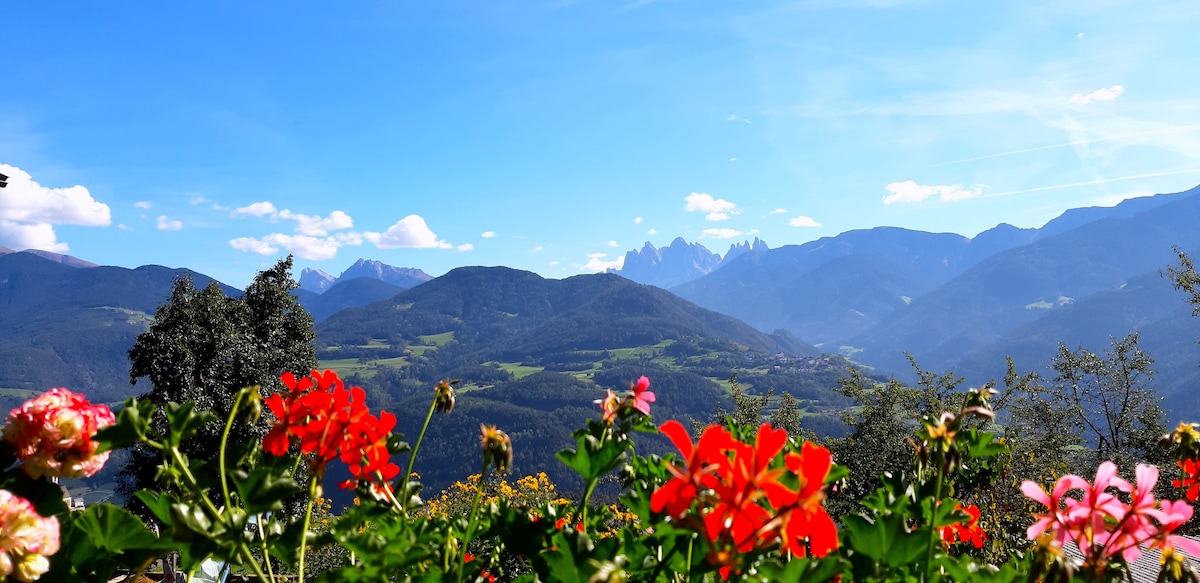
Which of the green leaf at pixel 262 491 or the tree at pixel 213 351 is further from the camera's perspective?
the tree at pixel 213 351

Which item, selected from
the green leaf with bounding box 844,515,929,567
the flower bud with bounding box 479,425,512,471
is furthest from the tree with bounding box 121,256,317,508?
the green leaf with bounding box 844,515,929,567

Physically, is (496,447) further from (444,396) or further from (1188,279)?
(1188,279)

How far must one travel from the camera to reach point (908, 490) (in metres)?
1.29

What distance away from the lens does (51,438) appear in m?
1.19

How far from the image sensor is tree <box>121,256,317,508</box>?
774 inches

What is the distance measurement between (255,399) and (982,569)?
3.89 ft

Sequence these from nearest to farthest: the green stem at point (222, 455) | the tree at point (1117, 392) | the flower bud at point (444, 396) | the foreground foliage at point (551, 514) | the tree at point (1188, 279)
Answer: the foreground foliage at point (551, 514) < the green stem at point (222, 455) < the flower bud at point (444, 396) < the tree at point (1188, 279) < the tree at point (1117, 392)

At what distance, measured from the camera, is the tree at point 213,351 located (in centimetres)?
1966

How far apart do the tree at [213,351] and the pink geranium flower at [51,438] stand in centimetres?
1877

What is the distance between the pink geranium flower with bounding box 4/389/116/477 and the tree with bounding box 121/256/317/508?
61.6 ft

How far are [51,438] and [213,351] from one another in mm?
22079

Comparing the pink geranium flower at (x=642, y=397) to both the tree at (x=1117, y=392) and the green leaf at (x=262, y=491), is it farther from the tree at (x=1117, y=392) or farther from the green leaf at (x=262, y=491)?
the tree at (x=1117, y=392)

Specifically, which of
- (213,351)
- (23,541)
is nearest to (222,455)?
(23,541)

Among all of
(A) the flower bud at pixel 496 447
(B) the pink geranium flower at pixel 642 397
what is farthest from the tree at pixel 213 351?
(A) the flower bud at pixel 496 447
